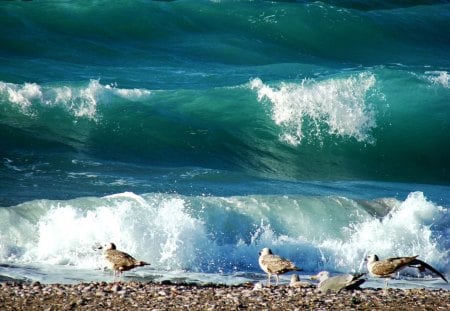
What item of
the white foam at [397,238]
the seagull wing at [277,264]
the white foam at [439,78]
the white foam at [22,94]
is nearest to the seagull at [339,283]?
the seagull wing at [277,264]

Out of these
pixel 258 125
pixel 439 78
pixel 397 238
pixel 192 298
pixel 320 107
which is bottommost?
pixel 192 298

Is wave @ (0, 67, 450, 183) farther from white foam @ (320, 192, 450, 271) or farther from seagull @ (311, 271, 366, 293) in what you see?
seagull @ (311, 271, 366, 293)

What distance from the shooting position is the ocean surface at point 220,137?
1220cm

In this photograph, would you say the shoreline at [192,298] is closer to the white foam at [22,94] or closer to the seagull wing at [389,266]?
the seagull wing at [389,266]

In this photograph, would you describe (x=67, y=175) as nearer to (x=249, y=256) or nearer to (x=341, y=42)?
(x=249, y=256)

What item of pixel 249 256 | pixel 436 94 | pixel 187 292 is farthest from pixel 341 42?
pixel 187 292

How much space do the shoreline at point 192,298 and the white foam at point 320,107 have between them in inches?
433

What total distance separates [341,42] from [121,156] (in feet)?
41.1

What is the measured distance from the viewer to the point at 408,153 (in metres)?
20.8

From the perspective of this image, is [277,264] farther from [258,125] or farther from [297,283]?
[258,125]

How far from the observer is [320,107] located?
20922 mm

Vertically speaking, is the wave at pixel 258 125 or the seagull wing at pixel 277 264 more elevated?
Answer: the wave at pixel 258 125

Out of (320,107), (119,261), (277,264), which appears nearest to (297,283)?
(277,264)

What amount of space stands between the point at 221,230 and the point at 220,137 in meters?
7.03
